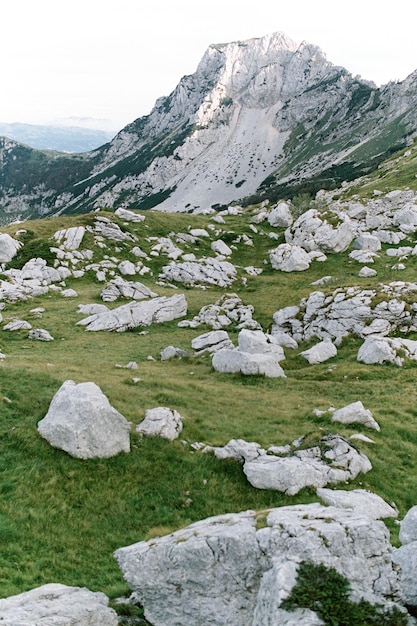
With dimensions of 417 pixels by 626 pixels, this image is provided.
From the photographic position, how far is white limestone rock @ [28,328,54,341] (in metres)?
40.0

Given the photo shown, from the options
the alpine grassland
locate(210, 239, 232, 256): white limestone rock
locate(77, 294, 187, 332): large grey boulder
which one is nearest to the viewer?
the alpine grassland

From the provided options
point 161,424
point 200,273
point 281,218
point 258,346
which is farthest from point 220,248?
point 161,424

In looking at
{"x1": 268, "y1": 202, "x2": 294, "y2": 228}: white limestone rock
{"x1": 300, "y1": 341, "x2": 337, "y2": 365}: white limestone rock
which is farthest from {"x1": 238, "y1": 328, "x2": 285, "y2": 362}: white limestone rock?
{"x1": 268, "y1": 202, "x2": 294, "y2": 228}: white limestone rock

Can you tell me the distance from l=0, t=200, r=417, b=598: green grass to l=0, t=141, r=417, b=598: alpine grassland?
2.2 inches

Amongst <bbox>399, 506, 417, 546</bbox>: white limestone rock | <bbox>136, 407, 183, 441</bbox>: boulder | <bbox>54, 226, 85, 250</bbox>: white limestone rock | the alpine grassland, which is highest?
<bbox>54, 226, 85, 250</bbox>: white limestone rock

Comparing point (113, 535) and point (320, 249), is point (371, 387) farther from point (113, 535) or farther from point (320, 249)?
point (320, 249)

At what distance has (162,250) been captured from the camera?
72250 millimetres

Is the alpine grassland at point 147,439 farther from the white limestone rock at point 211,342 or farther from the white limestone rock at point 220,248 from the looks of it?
the white limestone rock at point 220,248

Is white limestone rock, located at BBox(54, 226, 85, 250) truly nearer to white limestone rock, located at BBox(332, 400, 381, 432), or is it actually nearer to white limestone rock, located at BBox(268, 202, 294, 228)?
white limestone rock, located at BBox(268, 202, 294, 228)

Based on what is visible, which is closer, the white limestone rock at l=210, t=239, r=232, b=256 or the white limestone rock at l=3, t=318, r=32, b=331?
the white limestone rock at l=3, t=318, r=32, b=331

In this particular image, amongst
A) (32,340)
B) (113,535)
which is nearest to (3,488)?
(113,535)

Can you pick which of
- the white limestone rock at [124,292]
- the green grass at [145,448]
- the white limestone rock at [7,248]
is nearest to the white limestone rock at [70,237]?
the white limestone rock at [7,248]

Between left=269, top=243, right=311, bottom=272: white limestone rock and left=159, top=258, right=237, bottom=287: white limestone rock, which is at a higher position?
left=269, top=243, right=311, bottom=272: white limestone rock

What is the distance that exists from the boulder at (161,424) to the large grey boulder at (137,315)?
2412 centimetres
